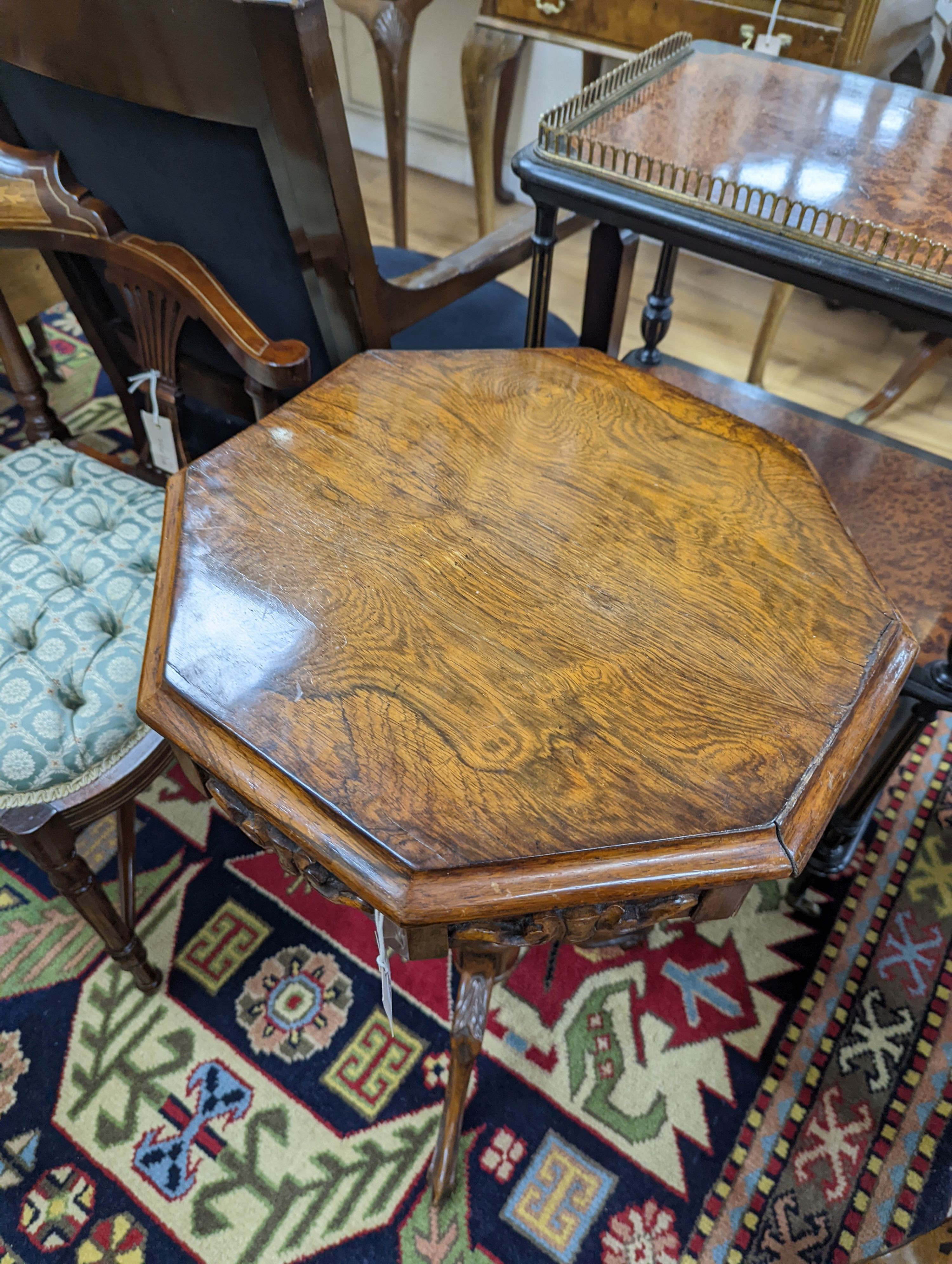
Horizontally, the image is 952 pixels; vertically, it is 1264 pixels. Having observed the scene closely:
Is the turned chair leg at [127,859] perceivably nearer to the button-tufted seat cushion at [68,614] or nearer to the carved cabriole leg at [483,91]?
the button-tufted seat cushion at [68,614]

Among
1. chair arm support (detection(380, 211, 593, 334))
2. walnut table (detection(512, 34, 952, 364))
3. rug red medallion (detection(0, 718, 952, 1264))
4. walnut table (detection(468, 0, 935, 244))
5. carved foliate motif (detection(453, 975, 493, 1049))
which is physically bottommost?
rug red medallion (detection(0, 718, 952, 1264))

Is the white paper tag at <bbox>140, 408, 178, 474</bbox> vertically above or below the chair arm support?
below

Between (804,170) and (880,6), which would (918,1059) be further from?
(880,6)

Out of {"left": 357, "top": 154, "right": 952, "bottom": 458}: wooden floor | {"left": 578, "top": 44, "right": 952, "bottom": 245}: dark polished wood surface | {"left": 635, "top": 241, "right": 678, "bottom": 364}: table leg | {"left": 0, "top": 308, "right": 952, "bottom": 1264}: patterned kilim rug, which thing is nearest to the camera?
{"left": 578, "top": 44, "right": 952, "bottom": 245}: dark polished wood surface

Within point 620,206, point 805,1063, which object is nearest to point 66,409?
point 620,206

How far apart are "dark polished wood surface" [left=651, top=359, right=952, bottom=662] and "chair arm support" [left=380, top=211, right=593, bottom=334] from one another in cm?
27

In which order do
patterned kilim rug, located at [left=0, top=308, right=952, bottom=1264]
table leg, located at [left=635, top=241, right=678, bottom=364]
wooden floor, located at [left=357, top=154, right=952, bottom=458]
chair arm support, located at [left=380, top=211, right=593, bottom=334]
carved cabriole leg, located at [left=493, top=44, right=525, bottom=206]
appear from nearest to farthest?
patterned kilim rug, located at [left=0, top=308, right=952, bottom=1264], chair arm support, located at [left=380, top=211, right=593, bottom=334], table leg, located at [left=635, top=241, right=678, bottom=364], wooden floor, located at [left=357, top=154, right=952, bottom=458], carved cabriole leg, located at [left=493, top=44, right=525, bottom=206]

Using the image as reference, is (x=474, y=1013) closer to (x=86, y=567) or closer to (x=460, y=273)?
(x=86, y=567)

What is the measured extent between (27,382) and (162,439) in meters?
0.20

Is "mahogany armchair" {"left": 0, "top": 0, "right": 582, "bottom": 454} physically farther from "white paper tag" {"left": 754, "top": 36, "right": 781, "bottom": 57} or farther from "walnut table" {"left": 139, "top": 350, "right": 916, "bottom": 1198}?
"white paper tag" {"left": 754, "top": 36, "right": 781, "bottom": 57}

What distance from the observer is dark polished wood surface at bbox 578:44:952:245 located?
0.82 m

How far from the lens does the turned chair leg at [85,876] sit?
833 millimetres

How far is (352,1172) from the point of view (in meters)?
0.97

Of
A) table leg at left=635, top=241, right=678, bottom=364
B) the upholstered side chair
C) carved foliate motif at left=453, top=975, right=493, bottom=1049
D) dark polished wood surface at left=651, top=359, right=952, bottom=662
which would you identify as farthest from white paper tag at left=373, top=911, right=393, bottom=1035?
table leg at left=635, top=241, right=678, bottom=364
